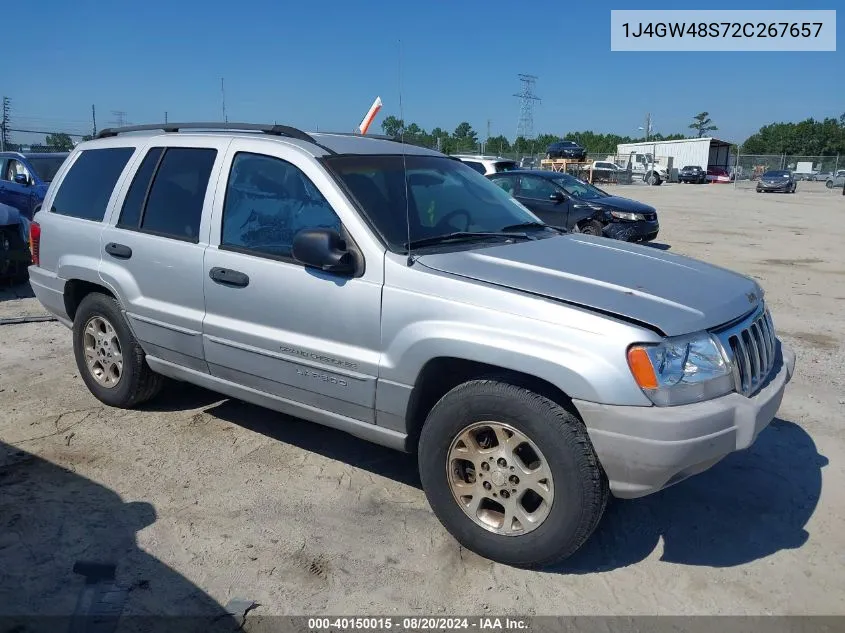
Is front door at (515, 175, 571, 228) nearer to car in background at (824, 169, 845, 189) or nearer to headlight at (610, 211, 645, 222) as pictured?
headlight at (610, 211, 645, 222)

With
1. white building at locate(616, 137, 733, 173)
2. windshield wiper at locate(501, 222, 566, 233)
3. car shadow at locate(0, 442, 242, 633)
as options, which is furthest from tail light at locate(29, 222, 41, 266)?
white building at locate(616, 137, 733, 173)

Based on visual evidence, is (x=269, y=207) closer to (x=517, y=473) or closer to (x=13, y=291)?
(x=517, y=473)

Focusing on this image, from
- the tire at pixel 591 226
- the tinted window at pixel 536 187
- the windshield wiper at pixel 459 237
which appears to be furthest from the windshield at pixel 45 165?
the windshield wiper at pixel 459 237

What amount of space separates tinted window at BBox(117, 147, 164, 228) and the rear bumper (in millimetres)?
833

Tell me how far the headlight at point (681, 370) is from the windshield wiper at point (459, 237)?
4.08 ft

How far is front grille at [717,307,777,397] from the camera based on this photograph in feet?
9.89

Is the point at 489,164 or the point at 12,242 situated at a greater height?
the point at 489,164

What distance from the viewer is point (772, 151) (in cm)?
8456

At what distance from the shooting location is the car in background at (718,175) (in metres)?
54.2

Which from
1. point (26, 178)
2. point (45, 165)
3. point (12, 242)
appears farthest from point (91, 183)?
point (45, 165)

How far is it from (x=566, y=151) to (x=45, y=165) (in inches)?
1491

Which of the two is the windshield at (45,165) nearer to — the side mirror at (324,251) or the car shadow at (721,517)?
the side mirror at (324,251)

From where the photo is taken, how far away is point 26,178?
1120cm

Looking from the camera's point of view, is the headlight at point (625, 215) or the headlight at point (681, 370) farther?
the headlight at point (625, 215)
